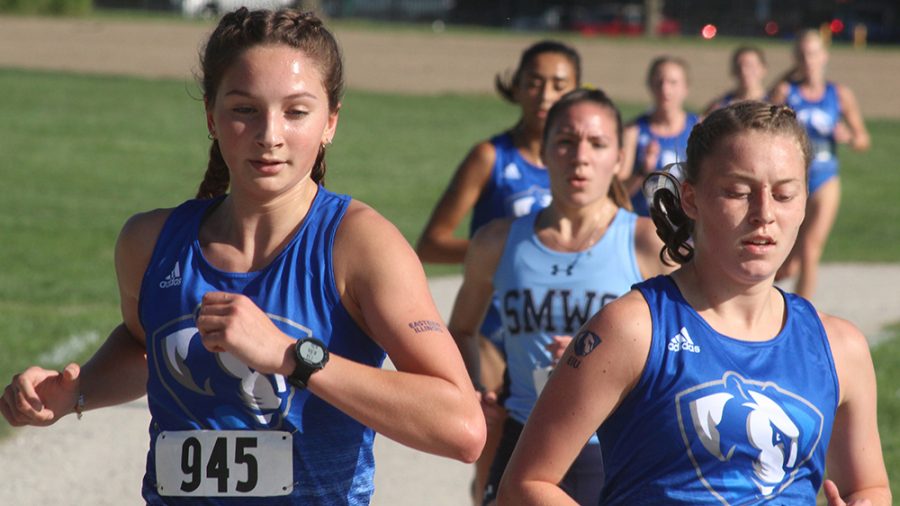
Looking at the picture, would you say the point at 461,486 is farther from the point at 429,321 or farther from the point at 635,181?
the point at 429,321

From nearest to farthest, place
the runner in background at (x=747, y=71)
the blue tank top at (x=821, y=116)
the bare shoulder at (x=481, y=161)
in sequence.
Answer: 1. the bare shoulder at (x=481, y=161)
2. the runner in background at (x=747, y=71)
3. the blue tank top at (x=821, y=116)

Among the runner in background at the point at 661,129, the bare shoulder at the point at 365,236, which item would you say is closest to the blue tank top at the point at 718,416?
the bare shoulder at the point at 365,236

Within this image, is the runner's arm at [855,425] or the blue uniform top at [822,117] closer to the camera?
the runner's arm at [855,425]

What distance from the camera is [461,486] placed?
6.31 meters

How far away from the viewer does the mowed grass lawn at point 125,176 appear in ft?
31.2

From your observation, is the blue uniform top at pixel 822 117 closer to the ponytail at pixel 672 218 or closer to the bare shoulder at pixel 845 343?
the ponytail at pixel 672 218

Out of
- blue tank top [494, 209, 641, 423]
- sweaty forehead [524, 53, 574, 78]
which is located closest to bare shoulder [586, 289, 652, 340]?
blue tank top [494, 209, 641, 423]

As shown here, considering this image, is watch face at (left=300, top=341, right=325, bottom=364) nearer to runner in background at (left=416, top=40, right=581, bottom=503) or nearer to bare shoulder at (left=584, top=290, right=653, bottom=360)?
bare shoulder at (left=584, top=290, right=653, bottom=360)

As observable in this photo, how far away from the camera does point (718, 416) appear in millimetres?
2594

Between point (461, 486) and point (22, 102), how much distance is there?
19342 millimetres

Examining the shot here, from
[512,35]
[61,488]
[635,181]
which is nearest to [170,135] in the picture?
[635,181]

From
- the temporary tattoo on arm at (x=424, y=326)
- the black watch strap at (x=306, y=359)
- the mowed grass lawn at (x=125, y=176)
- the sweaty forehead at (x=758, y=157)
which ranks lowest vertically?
the mowed grass lawn at (x=125, y=176)

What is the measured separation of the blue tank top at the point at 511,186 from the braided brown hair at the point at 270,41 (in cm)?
277

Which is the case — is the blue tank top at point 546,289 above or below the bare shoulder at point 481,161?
below
